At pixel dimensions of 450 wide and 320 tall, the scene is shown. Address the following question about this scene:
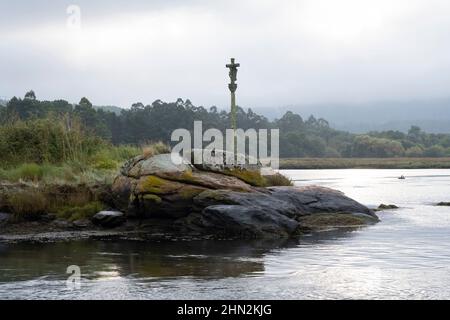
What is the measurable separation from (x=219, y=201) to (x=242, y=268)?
6.86m

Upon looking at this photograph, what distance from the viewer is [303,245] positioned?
1833 centimetres

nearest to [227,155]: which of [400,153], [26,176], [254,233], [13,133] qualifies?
[254,233]

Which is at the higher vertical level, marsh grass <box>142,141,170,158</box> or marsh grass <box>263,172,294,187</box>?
marsh grass <box>142,141,170,158</box>

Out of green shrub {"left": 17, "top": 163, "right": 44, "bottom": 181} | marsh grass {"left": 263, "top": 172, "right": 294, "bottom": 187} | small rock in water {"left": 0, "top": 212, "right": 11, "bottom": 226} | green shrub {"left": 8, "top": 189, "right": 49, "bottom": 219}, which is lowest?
small rock in water {"left": 0, "top": 212, "right": 11, "bottom": 226}

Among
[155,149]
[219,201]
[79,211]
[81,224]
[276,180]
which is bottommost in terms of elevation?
[81,224]

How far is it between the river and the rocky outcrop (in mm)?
1554

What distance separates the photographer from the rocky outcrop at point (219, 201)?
20781 mm

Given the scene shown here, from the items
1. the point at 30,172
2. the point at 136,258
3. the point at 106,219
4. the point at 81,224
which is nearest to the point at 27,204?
the point at 81,224

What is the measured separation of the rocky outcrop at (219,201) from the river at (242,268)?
1554 mm

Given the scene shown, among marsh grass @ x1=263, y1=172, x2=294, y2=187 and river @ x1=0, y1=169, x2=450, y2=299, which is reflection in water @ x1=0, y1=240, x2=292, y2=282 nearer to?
river @ x1=0, y1=169, x2=450, y2=299

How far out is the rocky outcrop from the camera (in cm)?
2078

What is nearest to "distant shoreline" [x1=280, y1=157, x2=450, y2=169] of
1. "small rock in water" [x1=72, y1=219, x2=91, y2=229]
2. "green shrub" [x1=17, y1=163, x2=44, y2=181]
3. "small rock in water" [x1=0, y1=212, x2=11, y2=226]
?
"green shrub" [x1=17, y1=163, x2=44, y2=181]

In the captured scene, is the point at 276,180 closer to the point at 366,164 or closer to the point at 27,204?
the point at 27,204

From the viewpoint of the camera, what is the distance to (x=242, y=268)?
14.6m
